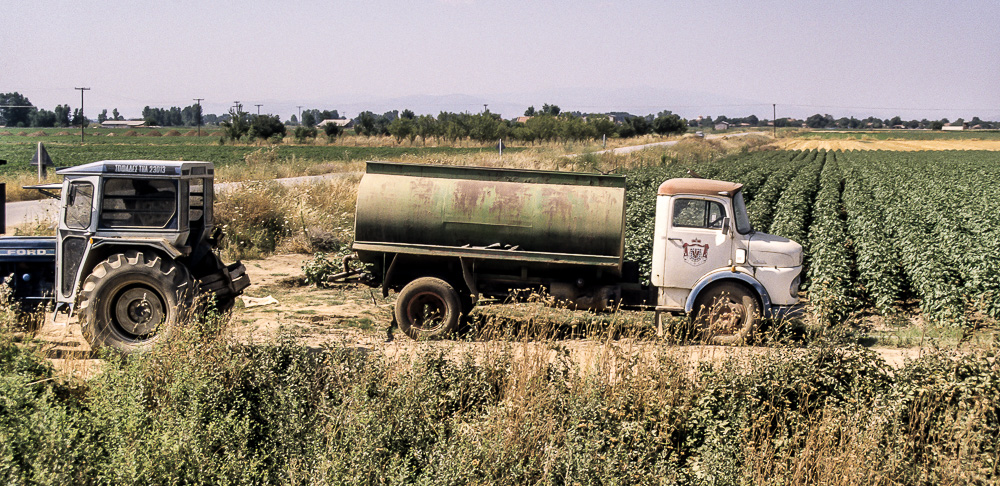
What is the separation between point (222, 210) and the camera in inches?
760

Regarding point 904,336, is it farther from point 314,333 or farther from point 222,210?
point 222,210

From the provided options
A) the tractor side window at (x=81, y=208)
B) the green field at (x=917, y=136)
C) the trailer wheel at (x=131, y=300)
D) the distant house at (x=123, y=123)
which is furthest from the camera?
the distant house at (x=123, y=123)

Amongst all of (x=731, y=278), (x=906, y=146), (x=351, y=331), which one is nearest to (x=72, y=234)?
(x=351, y=331)

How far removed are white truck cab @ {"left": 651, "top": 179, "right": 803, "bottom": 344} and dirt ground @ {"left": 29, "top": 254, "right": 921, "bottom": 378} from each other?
0.73 m

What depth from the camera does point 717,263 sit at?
11.8 meters

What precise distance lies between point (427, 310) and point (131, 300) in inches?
159

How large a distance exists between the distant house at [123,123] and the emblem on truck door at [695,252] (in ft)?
420

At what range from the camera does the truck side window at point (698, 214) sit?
11.8 meters

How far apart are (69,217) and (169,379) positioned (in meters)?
3.08

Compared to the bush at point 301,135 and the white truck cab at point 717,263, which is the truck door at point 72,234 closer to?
the white truck cab at point 717,263

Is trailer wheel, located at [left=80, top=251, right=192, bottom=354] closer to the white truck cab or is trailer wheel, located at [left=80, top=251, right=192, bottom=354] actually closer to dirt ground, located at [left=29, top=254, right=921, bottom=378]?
dirt ground, located at [left=29, top=254, right=921, bottom=378]

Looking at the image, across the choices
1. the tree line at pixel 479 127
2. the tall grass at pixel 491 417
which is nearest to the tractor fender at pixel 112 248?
the tall grass at pixel 491 417

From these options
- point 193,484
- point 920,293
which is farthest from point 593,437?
point 920,293

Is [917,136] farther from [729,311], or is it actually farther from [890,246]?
[729,311]
